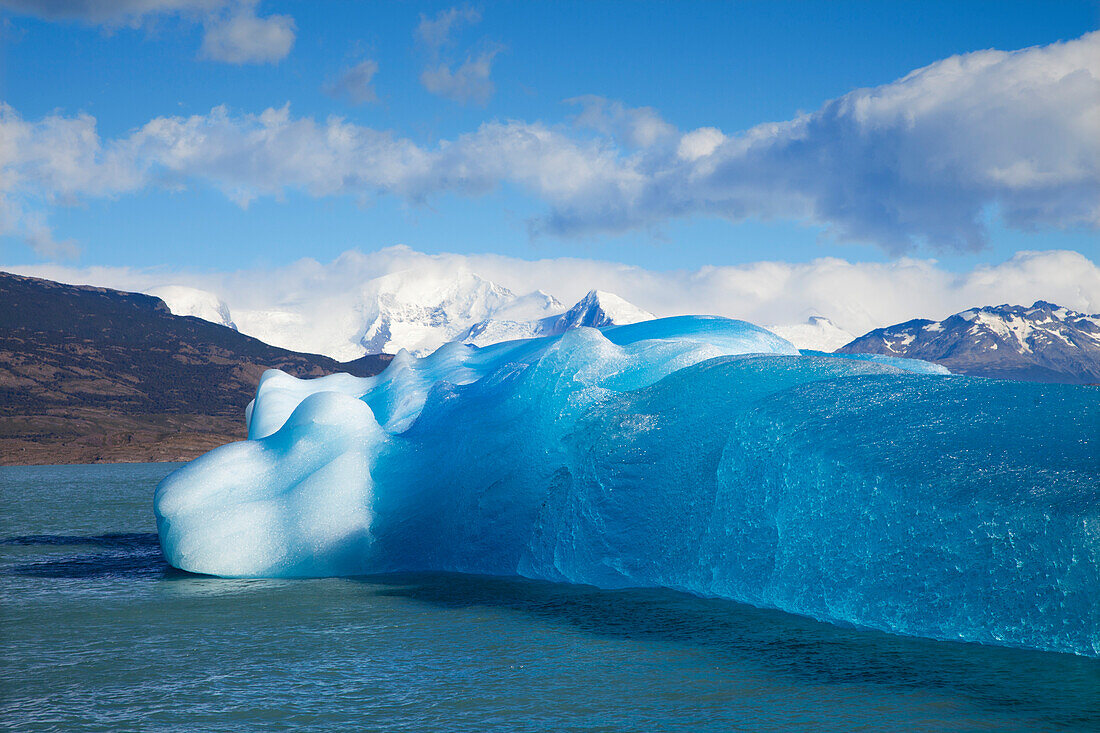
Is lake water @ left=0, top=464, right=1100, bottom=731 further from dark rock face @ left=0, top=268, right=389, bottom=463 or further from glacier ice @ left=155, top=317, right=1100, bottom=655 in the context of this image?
dark rock face @ left=0, top=268, right=389, bottom=463

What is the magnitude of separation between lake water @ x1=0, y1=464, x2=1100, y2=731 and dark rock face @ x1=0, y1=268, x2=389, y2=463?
100 meters

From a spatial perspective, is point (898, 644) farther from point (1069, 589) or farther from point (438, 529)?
point (438, 529)

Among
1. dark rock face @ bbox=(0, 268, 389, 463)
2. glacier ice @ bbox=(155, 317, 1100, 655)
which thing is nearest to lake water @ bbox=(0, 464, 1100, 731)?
glacier ice @ bbox=(155, 317, 1100, 655)

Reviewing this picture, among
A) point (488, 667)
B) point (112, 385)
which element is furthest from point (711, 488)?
point (112, 385)

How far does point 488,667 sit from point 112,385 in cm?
16667

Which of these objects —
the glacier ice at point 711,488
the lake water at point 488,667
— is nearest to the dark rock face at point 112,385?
the glacier ice at point 711,488

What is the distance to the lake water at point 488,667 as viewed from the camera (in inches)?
301

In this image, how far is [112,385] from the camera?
6211 inches

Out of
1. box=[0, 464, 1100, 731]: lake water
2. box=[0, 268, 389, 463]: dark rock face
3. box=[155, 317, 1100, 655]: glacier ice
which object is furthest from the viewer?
box=[0, 268, 389, 463]: dark rock face

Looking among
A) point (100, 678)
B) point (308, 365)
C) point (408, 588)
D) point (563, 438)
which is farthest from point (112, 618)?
point (308, 365)

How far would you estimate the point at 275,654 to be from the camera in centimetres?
999

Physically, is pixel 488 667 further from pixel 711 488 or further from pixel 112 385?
pixel 112 385

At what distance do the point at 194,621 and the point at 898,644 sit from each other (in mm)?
8633

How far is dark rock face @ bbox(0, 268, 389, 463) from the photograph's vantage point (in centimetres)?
11212
